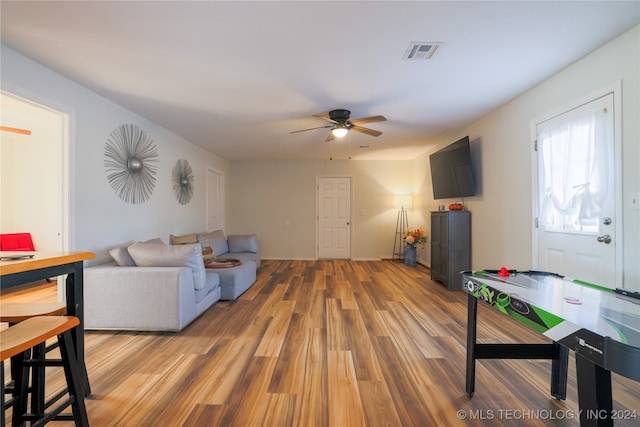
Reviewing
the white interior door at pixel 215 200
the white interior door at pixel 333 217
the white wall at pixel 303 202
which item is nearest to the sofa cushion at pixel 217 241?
the white interior door at pixel 215 200

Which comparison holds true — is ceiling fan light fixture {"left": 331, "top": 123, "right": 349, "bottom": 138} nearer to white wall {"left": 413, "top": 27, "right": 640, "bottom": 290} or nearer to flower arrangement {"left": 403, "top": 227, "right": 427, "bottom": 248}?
white wall {"left": 413, "top": 27, "right": 640, "bottom": 290}

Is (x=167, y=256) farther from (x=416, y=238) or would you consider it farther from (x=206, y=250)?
(x=416, y=238)

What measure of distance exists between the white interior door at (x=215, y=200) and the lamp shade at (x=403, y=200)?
13.9ft

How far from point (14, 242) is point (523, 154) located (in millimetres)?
7115

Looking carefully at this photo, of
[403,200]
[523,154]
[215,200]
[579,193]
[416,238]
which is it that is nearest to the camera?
[579,193]

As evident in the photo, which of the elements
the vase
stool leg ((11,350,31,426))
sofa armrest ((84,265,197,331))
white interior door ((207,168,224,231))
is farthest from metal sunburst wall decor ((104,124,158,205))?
the vase

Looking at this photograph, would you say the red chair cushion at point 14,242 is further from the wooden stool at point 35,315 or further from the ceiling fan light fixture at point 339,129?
the ceiling fan light fixture at point 339,129

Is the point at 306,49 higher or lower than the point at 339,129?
higher

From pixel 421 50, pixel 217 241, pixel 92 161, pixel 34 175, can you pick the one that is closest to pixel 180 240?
pixel 217 241

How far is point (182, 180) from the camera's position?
16.1 feet

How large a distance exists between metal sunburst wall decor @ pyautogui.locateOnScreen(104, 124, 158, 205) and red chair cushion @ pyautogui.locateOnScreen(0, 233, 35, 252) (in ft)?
7.54

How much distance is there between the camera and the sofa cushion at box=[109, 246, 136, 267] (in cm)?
298

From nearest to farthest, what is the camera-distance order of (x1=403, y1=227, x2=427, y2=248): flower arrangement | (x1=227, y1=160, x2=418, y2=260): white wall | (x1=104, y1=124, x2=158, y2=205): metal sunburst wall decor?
(x1=104, y1=124, x2=158, y2=205): metal sunburst wall decor
(x1=403, y1=227, x2=427, y2=248): flower arrangement
(x1=227, y1=160, x2=418, y2=260): white wall

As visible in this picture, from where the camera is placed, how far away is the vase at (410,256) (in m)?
6.22
